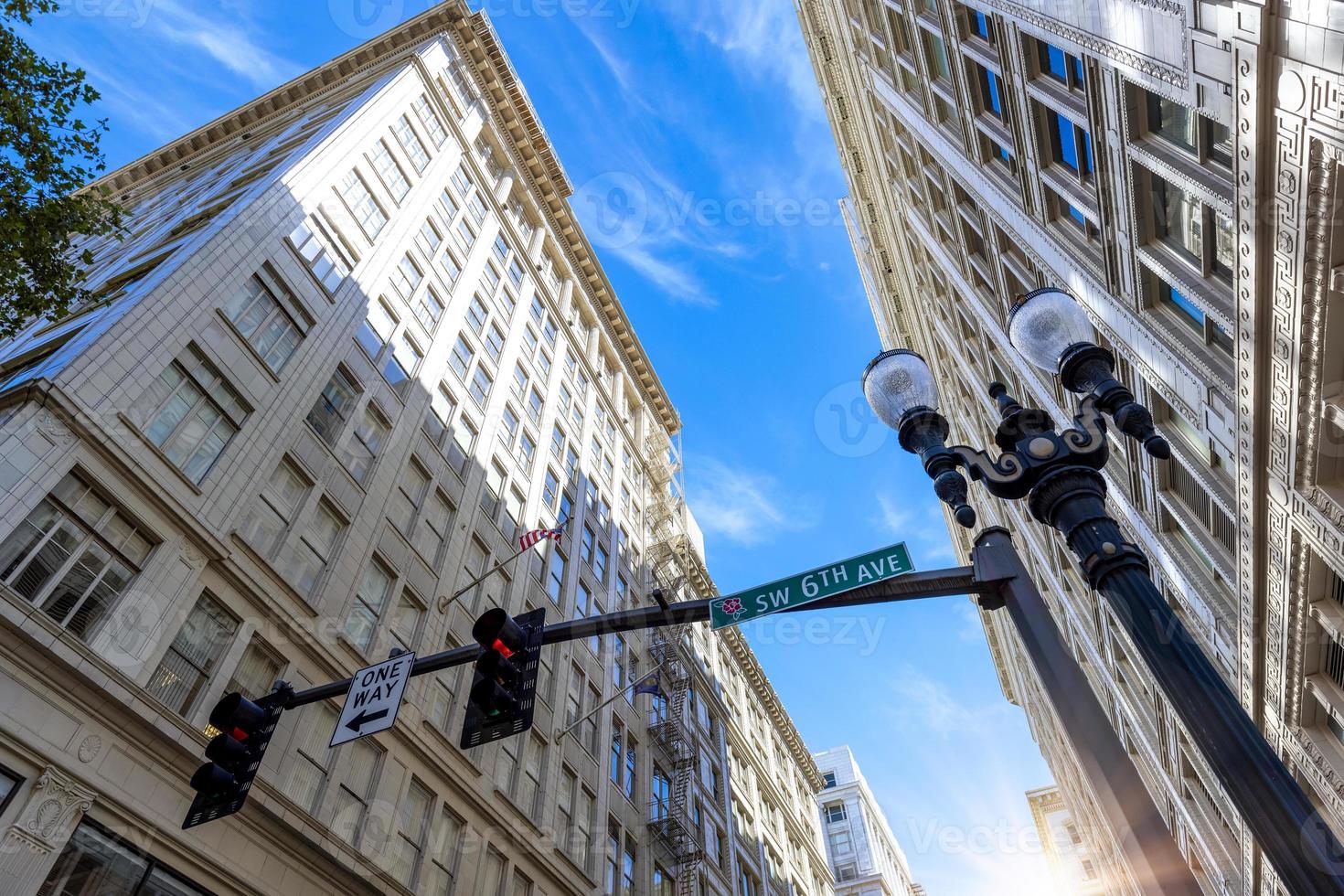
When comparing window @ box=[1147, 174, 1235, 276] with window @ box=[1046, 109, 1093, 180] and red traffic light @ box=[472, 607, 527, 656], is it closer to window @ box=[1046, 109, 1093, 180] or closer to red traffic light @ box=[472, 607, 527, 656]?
window @ box=[1046, 109, 1093, 180]

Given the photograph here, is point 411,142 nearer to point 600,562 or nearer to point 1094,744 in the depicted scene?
point 600,562

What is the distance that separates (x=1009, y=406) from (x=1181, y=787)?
97.6ft

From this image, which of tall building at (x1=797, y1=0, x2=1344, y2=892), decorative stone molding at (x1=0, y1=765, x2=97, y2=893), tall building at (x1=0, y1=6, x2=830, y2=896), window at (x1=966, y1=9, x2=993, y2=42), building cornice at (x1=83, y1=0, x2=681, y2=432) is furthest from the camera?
building cornice at (x1=83, y1=0, x2=681, y2=432)

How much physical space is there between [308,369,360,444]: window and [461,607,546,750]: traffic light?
58.9ft

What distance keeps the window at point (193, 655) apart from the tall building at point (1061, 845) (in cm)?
9407

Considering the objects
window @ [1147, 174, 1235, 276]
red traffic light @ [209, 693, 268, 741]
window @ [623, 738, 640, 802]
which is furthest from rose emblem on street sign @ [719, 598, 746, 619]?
window @ [623, 738, 640, 802]

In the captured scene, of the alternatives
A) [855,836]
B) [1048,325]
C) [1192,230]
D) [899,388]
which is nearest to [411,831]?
[899,388]

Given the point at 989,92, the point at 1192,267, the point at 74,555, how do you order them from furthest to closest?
1. the point at 989,92
2. the point at 74,555
3. the point at 1192,267

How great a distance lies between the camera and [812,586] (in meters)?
8.00

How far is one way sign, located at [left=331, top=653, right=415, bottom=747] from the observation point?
366 inches

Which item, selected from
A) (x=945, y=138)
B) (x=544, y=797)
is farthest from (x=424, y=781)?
(x=945, y=138)

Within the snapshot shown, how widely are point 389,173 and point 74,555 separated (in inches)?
925

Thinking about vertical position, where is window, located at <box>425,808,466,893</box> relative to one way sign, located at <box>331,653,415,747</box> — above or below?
above

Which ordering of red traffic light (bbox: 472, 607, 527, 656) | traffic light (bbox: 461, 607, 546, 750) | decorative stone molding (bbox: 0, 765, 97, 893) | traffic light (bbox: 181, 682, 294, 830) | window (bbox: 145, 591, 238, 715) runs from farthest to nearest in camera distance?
1. window (bbox: 145, 591, 238, 715)
2. decorative stone molding (bbox: 0, 765, 97, 893)
3. traffic light (bbox: 181, 682, 294, 830)
4. red traffic light (bbox: 472, 607, 527, 656)
5. traffic light (bbox: 461, 607, 546, 750)
